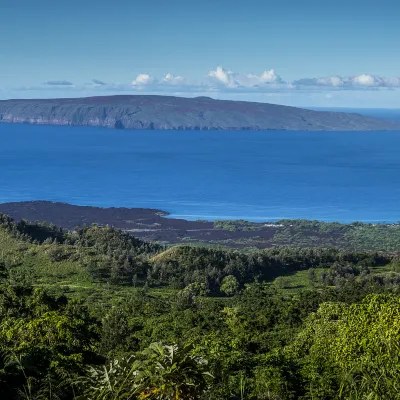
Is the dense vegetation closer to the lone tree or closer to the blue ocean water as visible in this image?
the blue ocean water

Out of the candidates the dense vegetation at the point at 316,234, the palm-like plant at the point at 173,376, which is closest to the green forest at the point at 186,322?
the palm-like plant at the point at 173,376

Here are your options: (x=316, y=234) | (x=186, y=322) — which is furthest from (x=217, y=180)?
(x=186, y=322)

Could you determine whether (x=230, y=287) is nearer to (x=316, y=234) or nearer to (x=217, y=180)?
(x=316, y=234)

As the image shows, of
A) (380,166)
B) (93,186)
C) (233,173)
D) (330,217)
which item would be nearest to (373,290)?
(330,217)

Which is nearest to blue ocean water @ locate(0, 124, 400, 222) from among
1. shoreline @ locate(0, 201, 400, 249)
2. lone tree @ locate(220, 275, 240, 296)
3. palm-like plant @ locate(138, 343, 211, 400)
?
shoreline @ locate(0, 201, 400, 249)

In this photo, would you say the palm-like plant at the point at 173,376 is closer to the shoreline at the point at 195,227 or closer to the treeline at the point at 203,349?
the treeline at the point at 203,349
